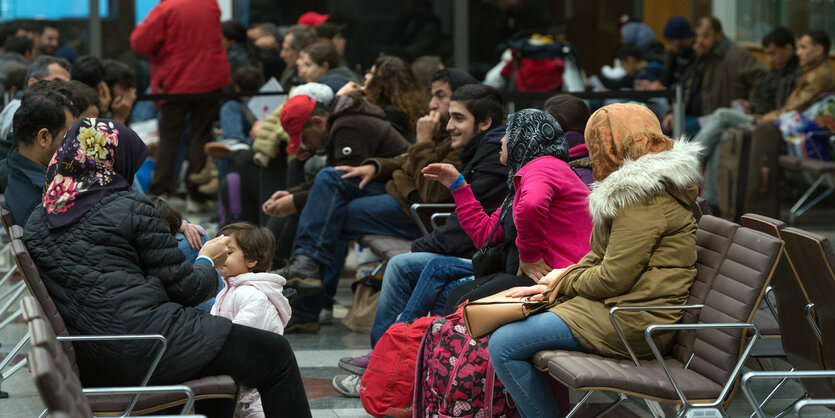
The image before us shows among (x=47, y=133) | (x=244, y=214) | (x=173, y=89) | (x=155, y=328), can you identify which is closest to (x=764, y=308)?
(x=155, y=328)

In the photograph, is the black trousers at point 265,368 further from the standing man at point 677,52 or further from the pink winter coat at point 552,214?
the standing man at point 677,52

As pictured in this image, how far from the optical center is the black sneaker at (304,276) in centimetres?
612

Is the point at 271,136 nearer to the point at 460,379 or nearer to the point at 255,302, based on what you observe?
the point at 255,302

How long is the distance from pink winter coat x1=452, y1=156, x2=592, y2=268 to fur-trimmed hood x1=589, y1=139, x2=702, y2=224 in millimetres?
450

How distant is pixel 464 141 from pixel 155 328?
2.23 meters

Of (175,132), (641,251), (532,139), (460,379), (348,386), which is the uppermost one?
(532,139)

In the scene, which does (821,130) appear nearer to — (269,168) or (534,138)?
(269,168)

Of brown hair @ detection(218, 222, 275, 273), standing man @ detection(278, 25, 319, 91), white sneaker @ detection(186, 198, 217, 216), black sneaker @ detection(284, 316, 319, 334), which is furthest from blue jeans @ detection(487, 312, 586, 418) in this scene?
white sneaker @ detection(186, 198, 217, 216)

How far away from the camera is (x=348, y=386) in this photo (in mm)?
4945

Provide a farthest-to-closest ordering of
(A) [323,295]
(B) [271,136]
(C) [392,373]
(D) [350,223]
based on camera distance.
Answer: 1. (B) [271,136]
2. (A) [323,295]
3. (D) [350,223]
4. (C) [392,373]

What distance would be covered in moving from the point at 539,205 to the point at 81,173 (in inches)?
63.9

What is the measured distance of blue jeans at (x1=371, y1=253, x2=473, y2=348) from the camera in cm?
491

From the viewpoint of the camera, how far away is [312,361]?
18.4 ft

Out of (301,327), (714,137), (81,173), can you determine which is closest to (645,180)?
(81,173)
